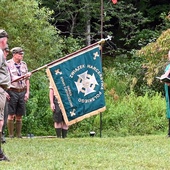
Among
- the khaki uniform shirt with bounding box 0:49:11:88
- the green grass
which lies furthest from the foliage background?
the khaki uniform shirt with bounding box 0:49:11:88

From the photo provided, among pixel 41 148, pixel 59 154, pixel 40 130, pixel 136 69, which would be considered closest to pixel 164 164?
pixel 59 154

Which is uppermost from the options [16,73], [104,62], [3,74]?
[104,62]

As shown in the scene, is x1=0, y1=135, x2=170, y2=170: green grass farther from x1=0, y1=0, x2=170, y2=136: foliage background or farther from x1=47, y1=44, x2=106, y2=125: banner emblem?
x1=0, y1=0, x2=170, y2=136: foliage background

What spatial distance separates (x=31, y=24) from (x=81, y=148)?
635 centimetres

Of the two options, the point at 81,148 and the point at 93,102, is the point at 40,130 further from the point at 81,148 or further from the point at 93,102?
the point at 81,148

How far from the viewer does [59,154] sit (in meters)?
6.90

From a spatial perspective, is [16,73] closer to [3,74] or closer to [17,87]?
[17,87]

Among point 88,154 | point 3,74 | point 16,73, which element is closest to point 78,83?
point 16,73

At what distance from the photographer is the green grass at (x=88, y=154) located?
5926mm

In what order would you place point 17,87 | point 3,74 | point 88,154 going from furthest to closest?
1. point 17,87
2. point 88,154
3. point 3,74

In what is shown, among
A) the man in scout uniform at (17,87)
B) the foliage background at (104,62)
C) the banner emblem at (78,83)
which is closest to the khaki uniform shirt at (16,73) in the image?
the man in scout uniform at (17,87)

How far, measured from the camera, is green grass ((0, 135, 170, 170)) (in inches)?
233

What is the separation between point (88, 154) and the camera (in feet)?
22.6

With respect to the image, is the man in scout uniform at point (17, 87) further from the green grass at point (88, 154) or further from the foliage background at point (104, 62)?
the foliage background at point (104, 62)
